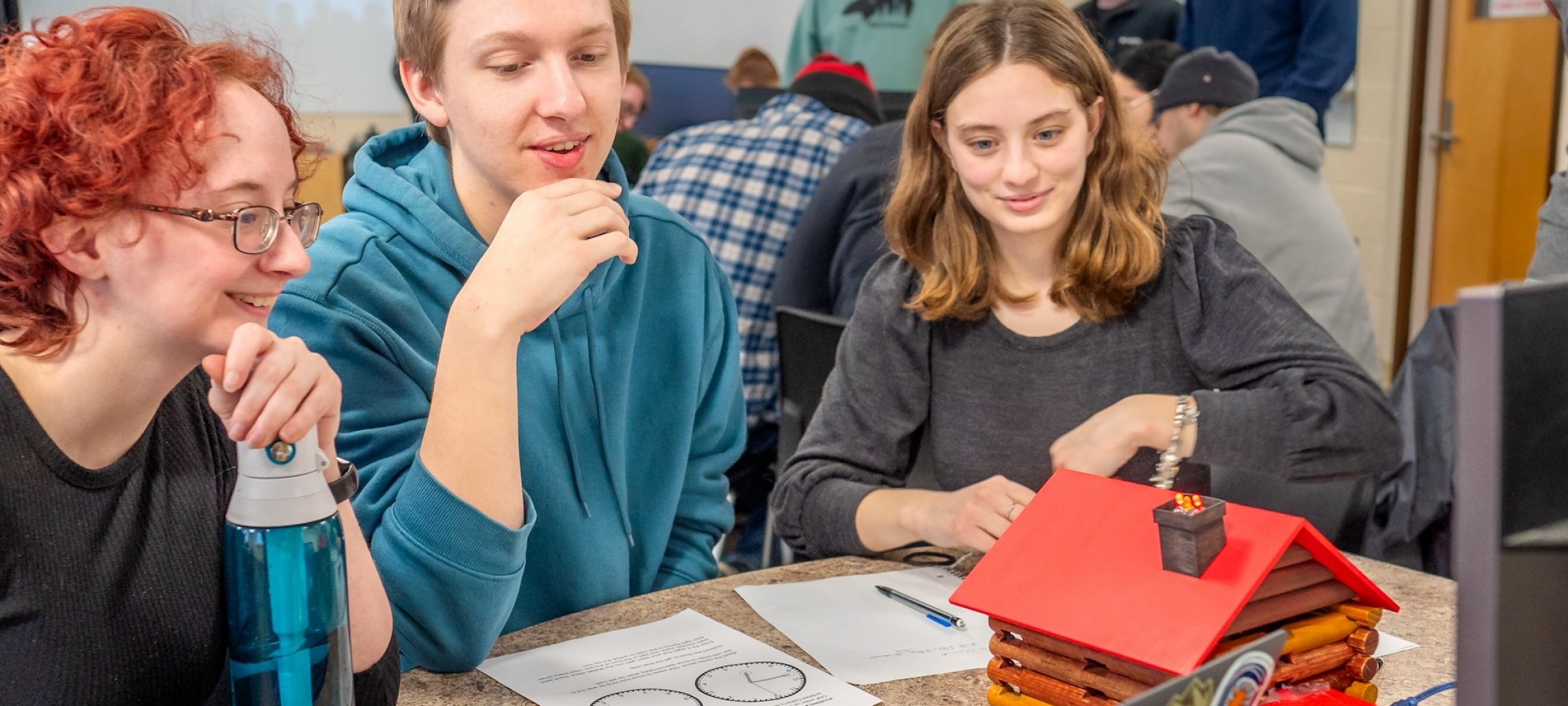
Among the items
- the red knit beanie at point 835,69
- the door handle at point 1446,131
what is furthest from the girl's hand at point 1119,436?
the door handle at point 1446,131

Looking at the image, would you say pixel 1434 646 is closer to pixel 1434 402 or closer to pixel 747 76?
pixel 1434 402

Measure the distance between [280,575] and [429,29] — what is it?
2.14 ft

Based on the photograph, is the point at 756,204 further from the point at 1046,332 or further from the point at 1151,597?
the point at 1151,597

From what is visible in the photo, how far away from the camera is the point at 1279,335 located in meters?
1.65

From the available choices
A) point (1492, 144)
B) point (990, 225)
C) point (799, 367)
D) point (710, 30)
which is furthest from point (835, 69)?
point (1492, 144)

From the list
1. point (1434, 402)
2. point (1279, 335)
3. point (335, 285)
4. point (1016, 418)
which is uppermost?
point (335, 285)

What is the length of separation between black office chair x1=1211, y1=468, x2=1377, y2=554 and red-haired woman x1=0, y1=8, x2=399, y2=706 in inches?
48.0

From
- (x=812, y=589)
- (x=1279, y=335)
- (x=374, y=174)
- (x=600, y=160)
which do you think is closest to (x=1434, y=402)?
(x=1279, y=335)

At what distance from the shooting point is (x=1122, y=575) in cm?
97

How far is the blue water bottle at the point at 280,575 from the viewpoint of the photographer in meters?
0.84

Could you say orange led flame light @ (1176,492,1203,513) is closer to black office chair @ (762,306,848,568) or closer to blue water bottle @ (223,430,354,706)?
blue water bottle @ (223,430,354,706)

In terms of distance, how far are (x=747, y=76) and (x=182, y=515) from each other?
4.83 meters

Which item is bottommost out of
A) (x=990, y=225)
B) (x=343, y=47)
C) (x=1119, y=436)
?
(x=1119, y=436)

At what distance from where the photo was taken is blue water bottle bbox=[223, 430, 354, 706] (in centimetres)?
84
